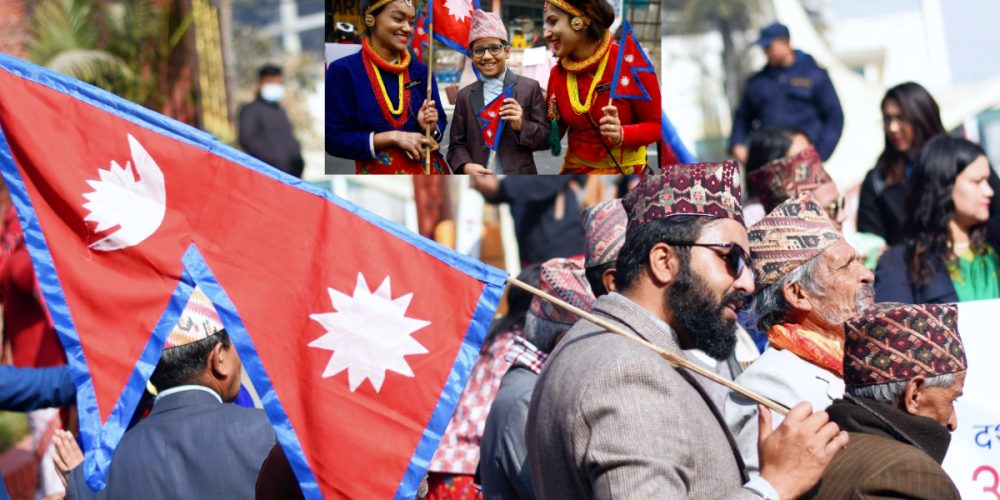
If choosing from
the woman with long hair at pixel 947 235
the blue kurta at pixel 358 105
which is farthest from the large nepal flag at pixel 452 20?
the woman with long hair at pixel 947 235

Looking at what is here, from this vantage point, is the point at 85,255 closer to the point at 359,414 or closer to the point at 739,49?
the point at 359,414

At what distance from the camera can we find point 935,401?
394 centimetres

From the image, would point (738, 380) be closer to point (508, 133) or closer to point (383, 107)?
point (508, 133)

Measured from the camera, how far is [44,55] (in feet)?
47.4

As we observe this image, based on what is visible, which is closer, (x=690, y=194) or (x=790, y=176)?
(x=690, y=194)

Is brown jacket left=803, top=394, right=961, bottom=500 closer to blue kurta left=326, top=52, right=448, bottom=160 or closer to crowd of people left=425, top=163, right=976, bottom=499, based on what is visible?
crowd of people left=425, top=163, right=976, bottom=499

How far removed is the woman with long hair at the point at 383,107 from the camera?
4.44 m

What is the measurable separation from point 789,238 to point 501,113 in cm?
126

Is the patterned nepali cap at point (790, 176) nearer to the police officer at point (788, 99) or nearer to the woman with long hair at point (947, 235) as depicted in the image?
the woman with long hair at point (947, 235)

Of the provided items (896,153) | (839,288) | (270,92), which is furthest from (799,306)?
(270,92)

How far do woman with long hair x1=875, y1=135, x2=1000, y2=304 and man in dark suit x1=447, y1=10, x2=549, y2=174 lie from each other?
284cm

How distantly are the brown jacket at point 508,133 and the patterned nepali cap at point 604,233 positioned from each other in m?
1.05

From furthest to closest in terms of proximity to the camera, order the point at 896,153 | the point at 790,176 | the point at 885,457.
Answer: the point at 896,153 → the point at 790,176 → the point at 885,457

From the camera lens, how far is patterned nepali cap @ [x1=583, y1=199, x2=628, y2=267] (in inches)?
214
